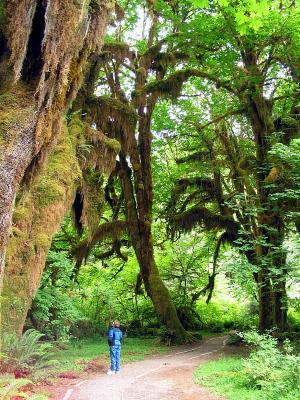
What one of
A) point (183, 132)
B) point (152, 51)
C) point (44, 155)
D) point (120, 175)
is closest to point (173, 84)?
point (152, 51)

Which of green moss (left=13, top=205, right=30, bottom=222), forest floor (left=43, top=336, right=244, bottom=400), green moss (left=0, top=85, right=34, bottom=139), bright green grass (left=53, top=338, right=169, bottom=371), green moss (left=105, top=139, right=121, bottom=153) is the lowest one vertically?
bright green grass (left=53, top=338, right=169, bottom=371)

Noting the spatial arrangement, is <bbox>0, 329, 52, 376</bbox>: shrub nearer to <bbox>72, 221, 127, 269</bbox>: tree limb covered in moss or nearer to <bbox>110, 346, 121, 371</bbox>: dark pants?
<bbox>110, 346, 121, 371</bbox>: dark pants

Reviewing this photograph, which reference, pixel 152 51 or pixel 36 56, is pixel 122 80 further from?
pixel 36 56

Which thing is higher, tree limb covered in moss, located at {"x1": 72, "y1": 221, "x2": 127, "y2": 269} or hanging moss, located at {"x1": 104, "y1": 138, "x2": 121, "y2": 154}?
hanging moss, located at {"x1": 104, "y1": 138, "x2": 121, "y2": 154}

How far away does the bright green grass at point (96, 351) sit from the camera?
488 inches

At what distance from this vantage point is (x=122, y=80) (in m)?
21.1

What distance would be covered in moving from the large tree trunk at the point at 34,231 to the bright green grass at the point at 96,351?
261 cm

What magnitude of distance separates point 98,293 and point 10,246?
434 inches

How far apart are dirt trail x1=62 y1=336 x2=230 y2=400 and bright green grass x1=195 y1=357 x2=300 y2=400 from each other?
10.4 inches

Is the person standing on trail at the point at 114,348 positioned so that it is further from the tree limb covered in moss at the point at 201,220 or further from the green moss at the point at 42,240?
the tree limb covered in moss at the point at 201,220

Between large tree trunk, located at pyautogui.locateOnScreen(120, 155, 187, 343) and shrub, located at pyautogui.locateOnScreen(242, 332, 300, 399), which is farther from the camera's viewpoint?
large tree trunk, located at pyautogui.locateOnScreen(120, 155, 187, 343)

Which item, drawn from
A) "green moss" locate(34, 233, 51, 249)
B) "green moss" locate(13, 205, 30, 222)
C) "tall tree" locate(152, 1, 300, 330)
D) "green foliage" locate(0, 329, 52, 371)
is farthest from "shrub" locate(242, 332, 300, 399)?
"green moss" locate(13, 205, 30, 222)

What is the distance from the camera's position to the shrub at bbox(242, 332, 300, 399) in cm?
803

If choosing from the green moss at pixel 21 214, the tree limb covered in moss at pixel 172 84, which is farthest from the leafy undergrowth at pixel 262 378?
the tree limb covered in moss at pixel 172 84
